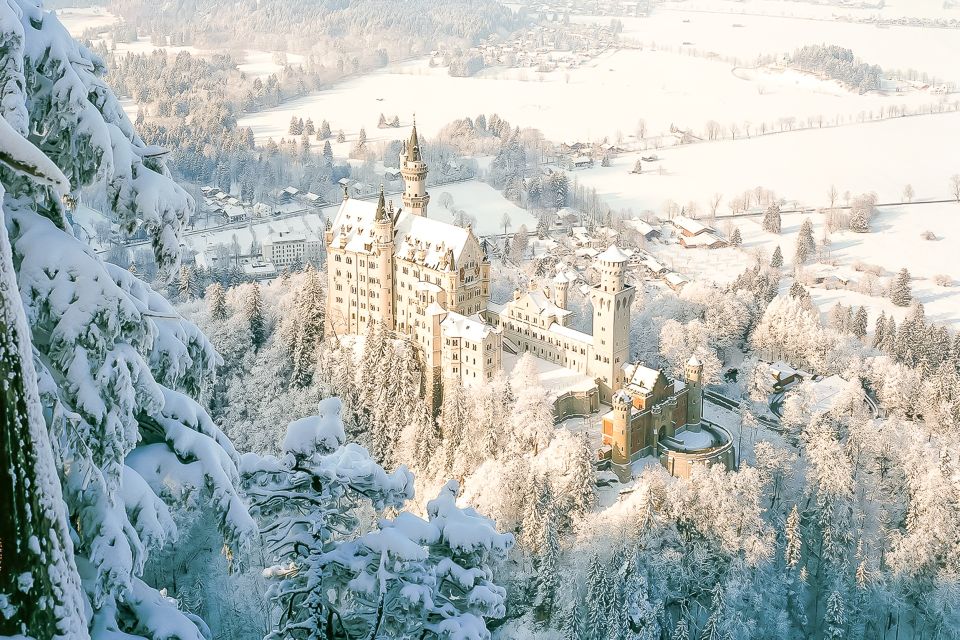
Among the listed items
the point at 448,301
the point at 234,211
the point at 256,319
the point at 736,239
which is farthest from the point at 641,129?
the point at 448,301

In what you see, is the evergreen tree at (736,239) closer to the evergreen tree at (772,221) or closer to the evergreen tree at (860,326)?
the evergreen tree at (772,221)

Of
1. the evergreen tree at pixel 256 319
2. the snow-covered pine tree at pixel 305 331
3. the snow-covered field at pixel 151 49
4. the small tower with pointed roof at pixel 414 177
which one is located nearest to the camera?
the small tower with pointed roof at pixel 414 177

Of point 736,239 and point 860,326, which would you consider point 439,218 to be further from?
point 860,326

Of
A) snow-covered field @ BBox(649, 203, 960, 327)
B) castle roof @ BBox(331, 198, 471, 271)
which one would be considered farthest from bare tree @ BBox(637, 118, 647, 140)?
castle roof @ BBox(331, 198, 471, 271)

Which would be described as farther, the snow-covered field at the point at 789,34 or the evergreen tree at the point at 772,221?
the snow-covered field at the point at 789,34

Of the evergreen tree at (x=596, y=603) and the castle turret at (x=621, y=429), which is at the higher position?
the castle turret at (x=621, y=429)

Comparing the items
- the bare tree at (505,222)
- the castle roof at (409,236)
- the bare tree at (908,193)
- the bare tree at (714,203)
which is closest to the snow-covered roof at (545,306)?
the castle roof at (409,236)

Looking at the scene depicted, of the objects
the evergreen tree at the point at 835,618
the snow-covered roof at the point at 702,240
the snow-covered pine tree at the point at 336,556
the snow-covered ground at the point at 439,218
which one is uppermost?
the snow-covered pine tree at the point at 336,556
